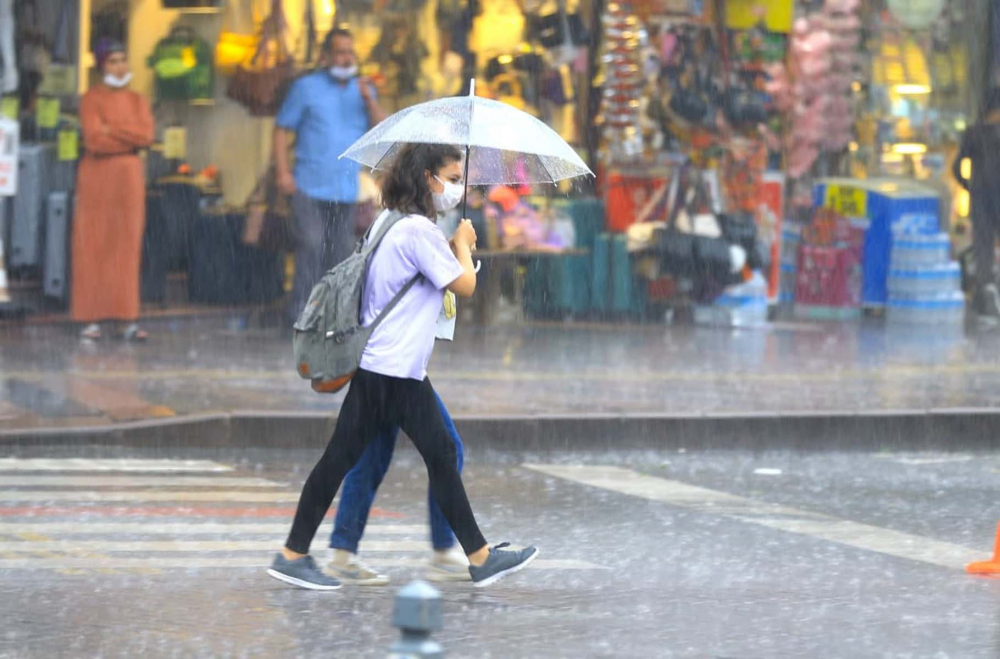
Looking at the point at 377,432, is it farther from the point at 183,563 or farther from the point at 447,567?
the point at 183,563

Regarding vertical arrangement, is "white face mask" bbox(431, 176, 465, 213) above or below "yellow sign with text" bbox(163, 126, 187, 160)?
above

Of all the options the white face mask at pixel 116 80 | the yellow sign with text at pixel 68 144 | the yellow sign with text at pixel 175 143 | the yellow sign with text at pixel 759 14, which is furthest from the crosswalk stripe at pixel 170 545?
the yellow sign with text at pixel 759 14

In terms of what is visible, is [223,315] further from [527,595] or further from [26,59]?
[527,595]

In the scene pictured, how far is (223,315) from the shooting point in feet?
52.4

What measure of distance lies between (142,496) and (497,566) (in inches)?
98.7

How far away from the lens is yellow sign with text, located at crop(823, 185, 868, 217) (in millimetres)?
17922

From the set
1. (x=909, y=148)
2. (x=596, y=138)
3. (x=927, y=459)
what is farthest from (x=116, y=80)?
(x=909, y=148)

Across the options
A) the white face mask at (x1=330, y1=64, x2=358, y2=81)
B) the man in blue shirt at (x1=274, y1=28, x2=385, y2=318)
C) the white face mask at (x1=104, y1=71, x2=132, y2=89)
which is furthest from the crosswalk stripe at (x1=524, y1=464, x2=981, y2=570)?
the white face mask at (x1=104, y1=71, x2=132, y2=89)

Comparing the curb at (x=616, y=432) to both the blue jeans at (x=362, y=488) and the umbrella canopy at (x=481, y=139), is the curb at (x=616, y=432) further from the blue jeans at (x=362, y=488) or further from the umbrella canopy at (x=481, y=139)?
the blue jeans at (x=362, y=488)

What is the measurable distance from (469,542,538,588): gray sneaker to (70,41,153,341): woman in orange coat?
7.83 meters

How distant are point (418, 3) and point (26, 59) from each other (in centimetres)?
335

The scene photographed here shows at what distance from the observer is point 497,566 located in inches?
268

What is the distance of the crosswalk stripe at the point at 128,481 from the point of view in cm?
905

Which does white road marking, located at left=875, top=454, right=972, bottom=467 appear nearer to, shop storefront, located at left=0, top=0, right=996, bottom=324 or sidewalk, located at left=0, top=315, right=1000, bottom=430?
sidewalk, located at left=0, top=315, right=1000, bottom=430
